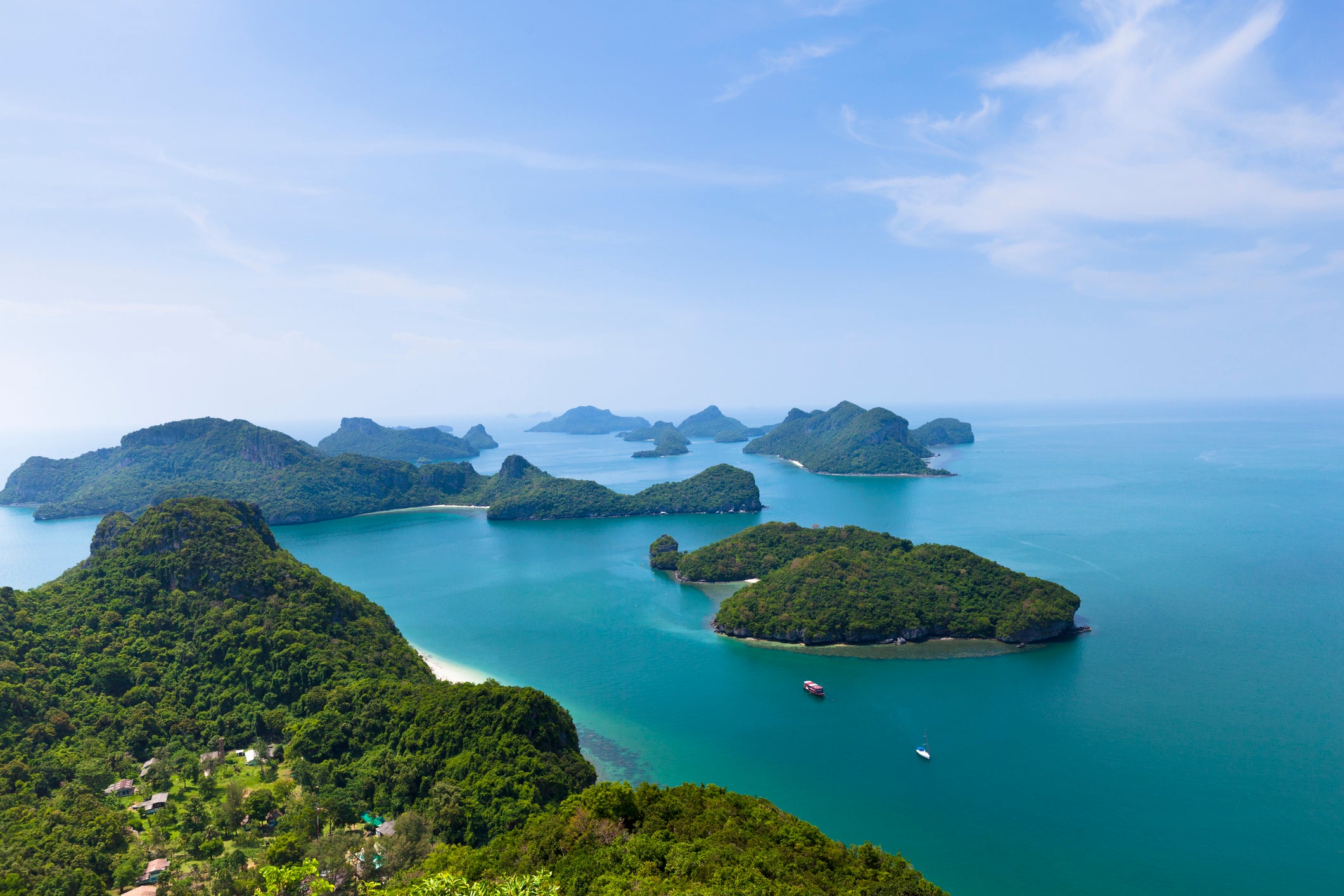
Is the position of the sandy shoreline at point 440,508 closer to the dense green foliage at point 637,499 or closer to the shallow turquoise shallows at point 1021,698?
the dense green foliage at point 637,499

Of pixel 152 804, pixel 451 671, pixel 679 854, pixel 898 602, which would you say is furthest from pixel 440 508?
pixel 679 854

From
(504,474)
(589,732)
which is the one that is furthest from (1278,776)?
(504,474)

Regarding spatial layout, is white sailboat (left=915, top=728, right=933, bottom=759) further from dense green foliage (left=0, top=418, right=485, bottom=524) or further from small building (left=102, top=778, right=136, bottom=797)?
dense green foliage (left=0, top=418, right=485, bottom=524)

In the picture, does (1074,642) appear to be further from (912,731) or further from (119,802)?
(119,802)

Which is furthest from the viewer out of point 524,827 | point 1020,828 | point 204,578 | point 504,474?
point 504,474

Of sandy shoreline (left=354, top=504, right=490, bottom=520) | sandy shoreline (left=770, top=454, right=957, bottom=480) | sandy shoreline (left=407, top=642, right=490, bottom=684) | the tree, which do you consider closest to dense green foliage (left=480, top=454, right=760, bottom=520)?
sandy shoreline (left=354, top=504, right=490, bottom=520)

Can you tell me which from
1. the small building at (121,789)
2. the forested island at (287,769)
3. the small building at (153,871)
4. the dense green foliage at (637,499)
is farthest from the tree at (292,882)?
the dense green foliage at (637,499)

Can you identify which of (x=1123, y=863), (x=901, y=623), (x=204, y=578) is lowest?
(x=1123, y=863)
